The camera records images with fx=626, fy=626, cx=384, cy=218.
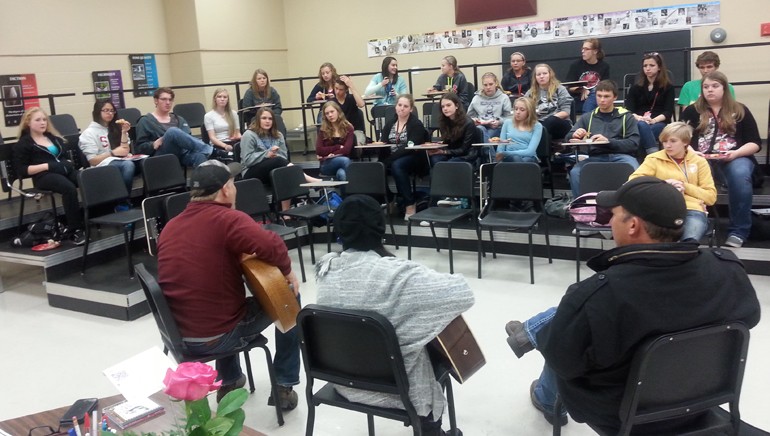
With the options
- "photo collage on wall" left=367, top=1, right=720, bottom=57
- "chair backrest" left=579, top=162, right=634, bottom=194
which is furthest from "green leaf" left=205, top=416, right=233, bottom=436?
"photo collage on wall" left=367, top=1, right=720, bottom=57

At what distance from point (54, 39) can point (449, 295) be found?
6.99m

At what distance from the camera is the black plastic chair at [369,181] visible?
5.59 m

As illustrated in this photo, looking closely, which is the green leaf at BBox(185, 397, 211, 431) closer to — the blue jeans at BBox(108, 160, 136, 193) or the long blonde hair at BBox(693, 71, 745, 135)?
the long blonde hair at BBox(693, 71, 745, 135)

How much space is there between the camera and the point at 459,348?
2.19m

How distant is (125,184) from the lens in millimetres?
5383

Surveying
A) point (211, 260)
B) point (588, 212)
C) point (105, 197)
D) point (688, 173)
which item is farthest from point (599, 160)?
point (105, 197)

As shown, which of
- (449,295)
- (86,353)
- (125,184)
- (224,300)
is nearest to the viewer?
(449,295)

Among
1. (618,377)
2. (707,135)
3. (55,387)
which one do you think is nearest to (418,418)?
(618,377)

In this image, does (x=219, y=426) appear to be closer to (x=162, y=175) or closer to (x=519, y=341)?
(x=519, y=341)

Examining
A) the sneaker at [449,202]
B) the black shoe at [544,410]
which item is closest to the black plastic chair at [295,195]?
the sneaker at [449,202]

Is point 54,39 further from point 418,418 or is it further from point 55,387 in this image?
point 418,418

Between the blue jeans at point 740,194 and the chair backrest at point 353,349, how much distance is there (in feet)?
11.4

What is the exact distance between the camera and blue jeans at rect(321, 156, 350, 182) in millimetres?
6273

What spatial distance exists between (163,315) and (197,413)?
5.09 ft
